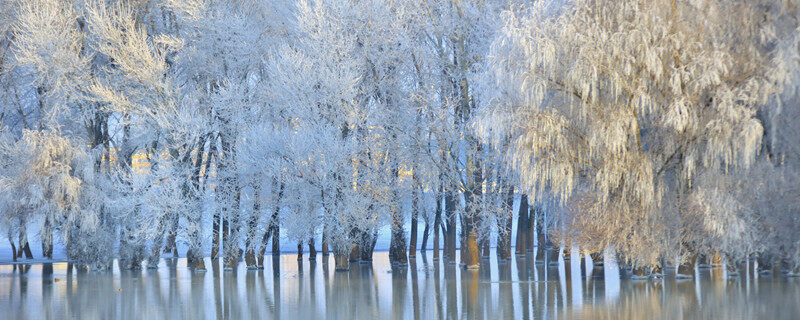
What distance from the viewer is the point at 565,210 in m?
25.8

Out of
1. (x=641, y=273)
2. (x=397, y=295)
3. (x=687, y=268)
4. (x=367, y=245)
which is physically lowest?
(x=397, y=295)

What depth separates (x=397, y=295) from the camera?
22531mm

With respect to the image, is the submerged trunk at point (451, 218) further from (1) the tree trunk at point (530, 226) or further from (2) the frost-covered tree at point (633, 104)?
(2) the frost-covered tree at point (633, 104)

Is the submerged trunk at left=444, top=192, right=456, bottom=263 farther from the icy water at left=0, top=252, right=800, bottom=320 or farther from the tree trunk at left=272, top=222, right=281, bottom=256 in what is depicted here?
the tree trunk at left=272, top=222, right=281, bottom=256

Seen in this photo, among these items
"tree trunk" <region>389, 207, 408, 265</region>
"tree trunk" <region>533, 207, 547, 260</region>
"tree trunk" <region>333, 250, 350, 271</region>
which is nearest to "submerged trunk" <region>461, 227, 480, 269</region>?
"tree trunk" <region>389, 207, 408, 265</region>

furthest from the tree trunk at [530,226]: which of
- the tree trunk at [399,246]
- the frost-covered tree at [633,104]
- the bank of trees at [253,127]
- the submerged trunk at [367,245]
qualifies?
the frost-covered tree at [633,104]

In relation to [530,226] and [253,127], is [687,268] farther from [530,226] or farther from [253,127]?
[530,226]

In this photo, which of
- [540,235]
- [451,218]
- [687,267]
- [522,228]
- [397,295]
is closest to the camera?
[397,295]

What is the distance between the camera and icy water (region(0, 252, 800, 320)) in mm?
18000

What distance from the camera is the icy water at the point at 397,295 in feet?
59.1

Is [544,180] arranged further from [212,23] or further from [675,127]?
[212,23]

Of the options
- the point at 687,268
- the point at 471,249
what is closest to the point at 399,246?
the point at 471,249

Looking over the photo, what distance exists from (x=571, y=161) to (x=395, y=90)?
11503 mm

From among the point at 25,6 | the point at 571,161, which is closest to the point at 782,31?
the point at 571,161
